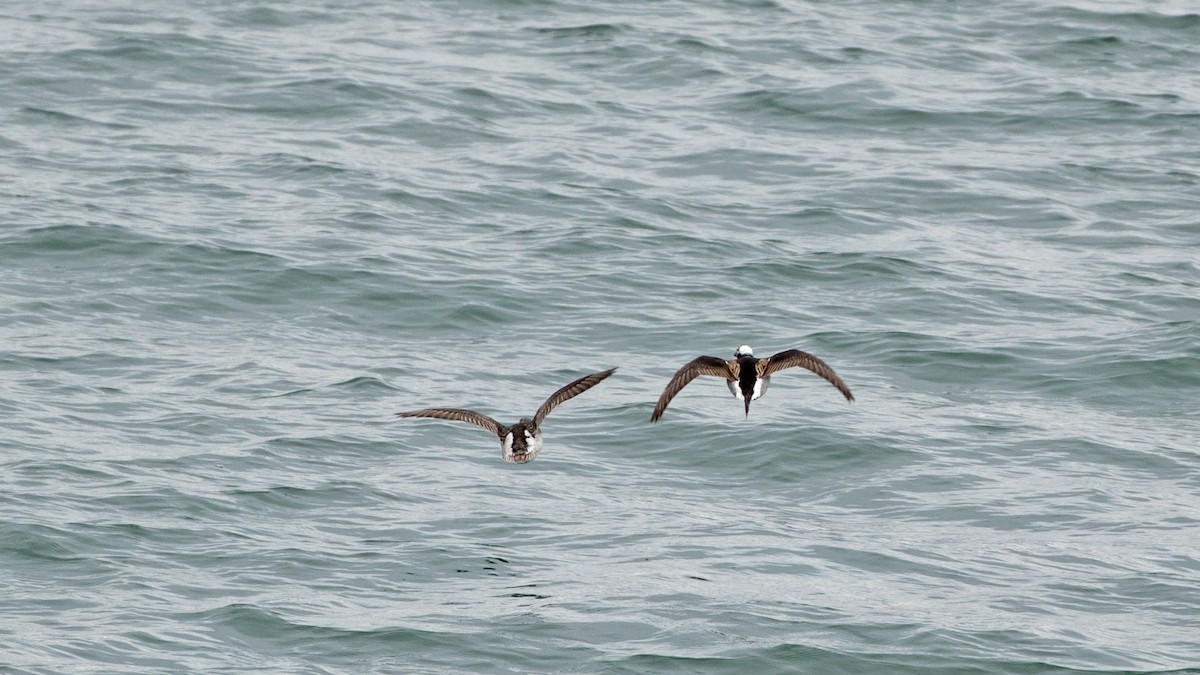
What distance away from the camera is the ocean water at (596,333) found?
13188 millimetres

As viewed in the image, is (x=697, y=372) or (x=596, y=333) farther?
(x=596, y=333)

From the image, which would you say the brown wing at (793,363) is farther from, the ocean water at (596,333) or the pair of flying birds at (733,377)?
the ocean water at (596,333)

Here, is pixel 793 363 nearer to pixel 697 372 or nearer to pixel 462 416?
pixel 697 372

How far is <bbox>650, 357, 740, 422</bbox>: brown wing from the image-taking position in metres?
11.6

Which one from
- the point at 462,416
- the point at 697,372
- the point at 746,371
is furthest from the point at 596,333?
the point at 746,371

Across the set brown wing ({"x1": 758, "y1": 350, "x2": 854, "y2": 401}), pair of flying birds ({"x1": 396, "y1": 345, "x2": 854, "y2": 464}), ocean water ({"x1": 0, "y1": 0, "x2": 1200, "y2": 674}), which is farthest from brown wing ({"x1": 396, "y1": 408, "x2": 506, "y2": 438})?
brown wing ({"x1": 758, "y1": 350, "x2": 854, "y2": 401})

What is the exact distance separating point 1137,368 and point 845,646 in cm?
657

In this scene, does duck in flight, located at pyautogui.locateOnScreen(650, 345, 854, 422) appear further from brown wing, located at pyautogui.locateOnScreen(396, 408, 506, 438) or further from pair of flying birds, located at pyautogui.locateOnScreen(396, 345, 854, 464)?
brown wing, located at pyautogui.locateOnScreen(396, 408, 506, 438)

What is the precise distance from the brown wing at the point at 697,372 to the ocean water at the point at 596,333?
71.4 inches

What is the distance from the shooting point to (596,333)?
60.8 feet

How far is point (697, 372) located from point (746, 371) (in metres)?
0.36

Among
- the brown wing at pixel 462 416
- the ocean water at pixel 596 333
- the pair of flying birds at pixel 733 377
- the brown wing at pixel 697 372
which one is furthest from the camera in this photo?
the ocean water at pixel 596 333

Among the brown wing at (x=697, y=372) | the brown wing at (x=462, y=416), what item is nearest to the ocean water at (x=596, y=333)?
the brown wing at (x=462, y=416)

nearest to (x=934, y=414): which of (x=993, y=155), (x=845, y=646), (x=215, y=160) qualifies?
(x=845, y=646)
